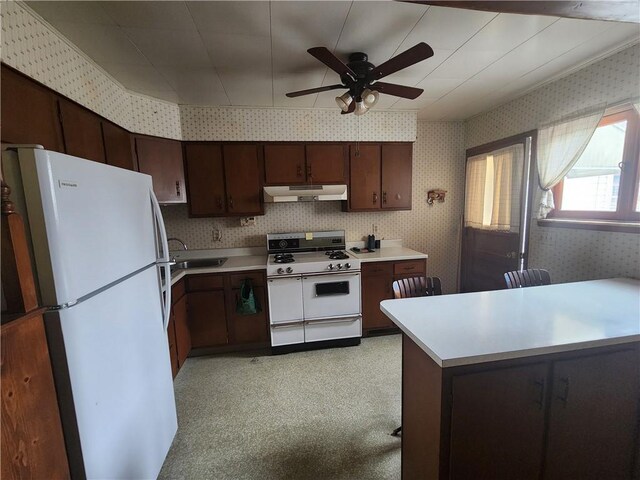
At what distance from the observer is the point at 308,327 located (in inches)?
111

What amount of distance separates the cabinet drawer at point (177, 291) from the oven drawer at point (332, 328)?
49.0 inches

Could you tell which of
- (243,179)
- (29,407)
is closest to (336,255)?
(243,179)

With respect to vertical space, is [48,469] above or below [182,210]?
below

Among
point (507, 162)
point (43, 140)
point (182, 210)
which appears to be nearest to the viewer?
point (43, 140)

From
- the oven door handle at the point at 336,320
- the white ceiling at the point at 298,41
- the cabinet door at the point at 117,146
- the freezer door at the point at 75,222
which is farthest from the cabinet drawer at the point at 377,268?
the cabinet door at the point at 117,146

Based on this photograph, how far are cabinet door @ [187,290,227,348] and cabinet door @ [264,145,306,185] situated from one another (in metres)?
1.36

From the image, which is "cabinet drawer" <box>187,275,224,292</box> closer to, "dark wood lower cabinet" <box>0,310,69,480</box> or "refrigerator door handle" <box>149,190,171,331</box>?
"refrigerator door handle" <box>149,190,171,331</box>

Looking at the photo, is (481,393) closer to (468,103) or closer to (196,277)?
(196,277)

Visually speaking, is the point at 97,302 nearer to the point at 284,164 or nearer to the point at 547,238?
the point at 284,164

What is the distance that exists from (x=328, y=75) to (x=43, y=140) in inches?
75.4

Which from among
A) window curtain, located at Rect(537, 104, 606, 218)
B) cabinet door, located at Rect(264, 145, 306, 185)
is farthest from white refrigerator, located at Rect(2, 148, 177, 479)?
window curtain, located at Rect(537, 104, 606, 218)

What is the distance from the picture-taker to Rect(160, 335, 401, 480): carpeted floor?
1.59m

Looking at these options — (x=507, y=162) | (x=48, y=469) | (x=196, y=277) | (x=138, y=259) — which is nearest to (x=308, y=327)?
(x=196, y=277)

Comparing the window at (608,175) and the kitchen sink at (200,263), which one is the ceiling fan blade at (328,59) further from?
the kitchen sink at (200,263)
